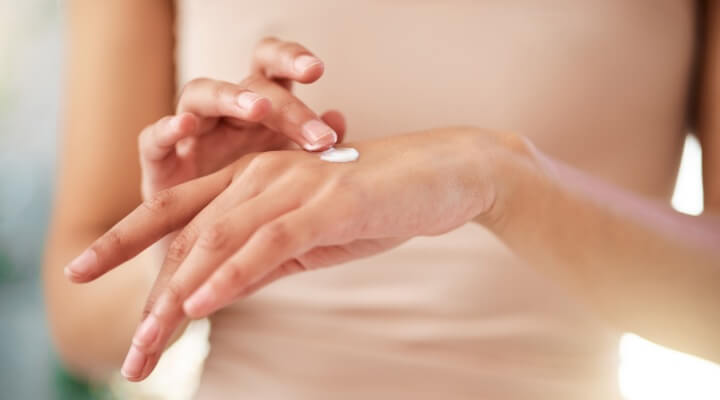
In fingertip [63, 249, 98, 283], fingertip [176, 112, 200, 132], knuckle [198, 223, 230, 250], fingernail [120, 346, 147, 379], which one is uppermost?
fingertip [176, 112, 200, 132]

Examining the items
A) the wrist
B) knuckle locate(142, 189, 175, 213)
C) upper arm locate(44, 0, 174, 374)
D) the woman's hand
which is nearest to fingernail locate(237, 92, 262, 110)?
the woman's hand

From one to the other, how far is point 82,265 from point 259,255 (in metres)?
0.15

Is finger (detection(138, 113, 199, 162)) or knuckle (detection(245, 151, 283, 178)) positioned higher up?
finger (detection(138, 113, 199, 162))

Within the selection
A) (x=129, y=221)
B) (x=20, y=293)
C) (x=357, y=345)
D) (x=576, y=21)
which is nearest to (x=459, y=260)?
(x=357, y=345)

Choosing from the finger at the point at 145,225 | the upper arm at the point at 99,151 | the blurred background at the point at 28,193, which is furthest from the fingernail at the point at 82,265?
the blurred background at the point at 28,193

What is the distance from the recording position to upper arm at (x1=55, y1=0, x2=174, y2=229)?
2.85ft

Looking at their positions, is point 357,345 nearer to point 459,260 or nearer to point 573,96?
point 459,260

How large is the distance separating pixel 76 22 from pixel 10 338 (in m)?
0.49

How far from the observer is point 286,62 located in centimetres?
64

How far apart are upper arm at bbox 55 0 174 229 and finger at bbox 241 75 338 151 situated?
309mm

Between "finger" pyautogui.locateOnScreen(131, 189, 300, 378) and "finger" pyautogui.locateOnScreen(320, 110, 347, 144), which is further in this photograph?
"finger" pyautogui.locateOnScreen(320, 110, 347, 144)

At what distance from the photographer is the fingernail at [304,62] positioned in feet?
2.04

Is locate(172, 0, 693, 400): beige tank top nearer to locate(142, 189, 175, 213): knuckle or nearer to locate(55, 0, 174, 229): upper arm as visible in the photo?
locate(55, 0, 174, 229): upper arm

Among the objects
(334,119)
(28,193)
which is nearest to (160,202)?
(334,119)
